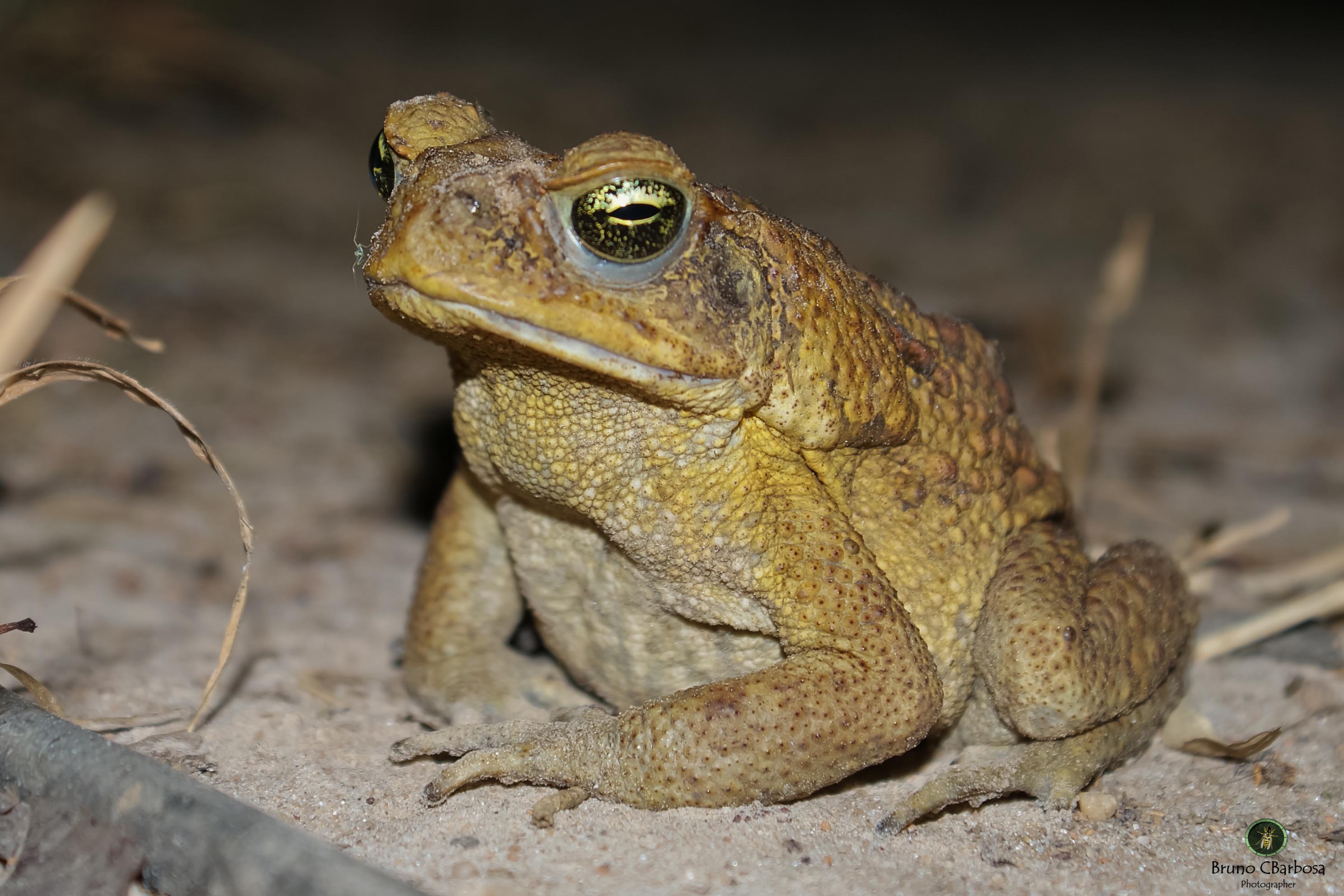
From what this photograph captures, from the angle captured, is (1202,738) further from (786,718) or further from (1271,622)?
(786,718)

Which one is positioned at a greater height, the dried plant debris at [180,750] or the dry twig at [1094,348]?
the dry twig at [1094,348]

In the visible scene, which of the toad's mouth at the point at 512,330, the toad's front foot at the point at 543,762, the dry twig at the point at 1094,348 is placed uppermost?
the dry twig at the point at 1094,348

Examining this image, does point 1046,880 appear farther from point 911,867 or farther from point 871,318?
point 871,318

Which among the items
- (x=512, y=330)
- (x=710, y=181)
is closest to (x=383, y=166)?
(x=512, y=330)

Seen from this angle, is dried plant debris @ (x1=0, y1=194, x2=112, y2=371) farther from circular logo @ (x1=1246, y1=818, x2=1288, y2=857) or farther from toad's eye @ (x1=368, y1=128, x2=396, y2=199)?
circular logo @ (x1=1246, y1=818, x2=1288, y2=857)

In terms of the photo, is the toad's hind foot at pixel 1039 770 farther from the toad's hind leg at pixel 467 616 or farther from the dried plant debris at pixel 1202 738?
the toad's hind leg at pixel 467 616

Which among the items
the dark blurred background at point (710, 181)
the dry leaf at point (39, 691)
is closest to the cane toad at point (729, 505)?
the dry leaf at point (39, 691)

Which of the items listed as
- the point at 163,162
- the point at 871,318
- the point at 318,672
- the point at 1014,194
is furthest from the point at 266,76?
the point at 871,318
